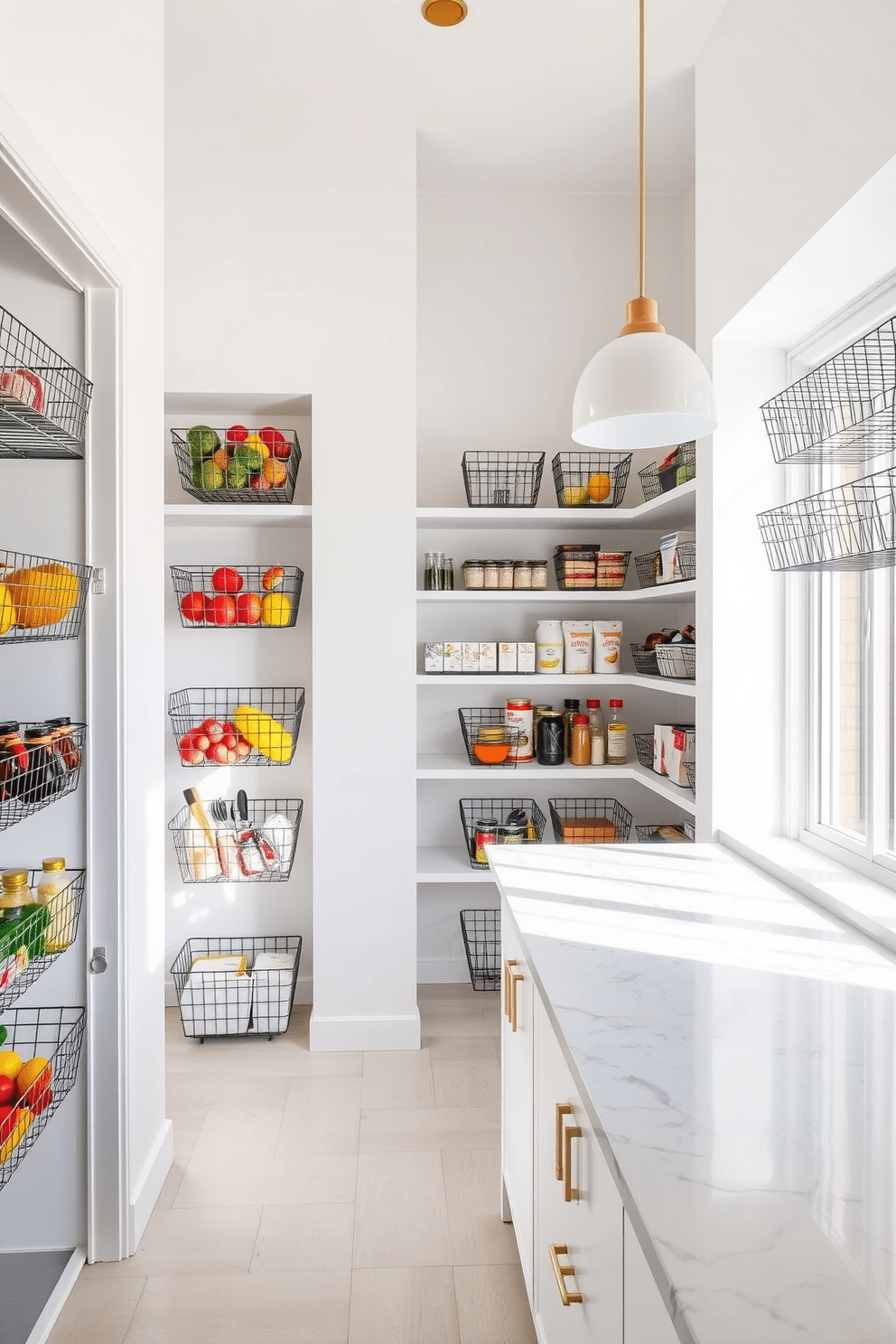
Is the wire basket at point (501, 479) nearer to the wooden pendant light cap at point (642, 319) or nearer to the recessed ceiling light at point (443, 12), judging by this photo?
the recessed ceiling light at point (443, 12)

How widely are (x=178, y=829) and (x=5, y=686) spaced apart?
1.27 meters

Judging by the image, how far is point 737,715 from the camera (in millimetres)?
2393

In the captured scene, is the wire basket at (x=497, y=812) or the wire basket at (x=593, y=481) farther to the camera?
the wire basket at (x=497, y=812)

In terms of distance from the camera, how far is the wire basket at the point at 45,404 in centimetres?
162

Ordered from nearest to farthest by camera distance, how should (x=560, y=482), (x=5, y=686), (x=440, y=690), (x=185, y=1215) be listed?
(x=5, y=686) < (x=185, y=1215) < (x=560, y=482) < (x=440, y=690)

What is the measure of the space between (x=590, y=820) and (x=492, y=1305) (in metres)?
1.76

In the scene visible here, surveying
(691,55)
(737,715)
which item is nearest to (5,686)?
(737,715)

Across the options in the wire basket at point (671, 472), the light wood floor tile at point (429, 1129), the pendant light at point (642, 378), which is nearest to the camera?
the pendant light at point (642, 378)

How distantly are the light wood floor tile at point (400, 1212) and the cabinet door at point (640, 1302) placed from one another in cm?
108

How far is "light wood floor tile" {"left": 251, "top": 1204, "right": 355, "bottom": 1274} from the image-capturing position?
6.14 feet

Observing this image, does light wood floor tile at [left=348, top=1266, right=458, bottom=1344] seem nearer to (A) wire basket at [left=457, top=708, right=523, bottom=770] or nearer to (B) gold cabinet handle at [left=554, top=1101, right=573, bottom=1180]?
(B) gold cabinet handle at [left=554, top=1101, right=573, bottom=1180]

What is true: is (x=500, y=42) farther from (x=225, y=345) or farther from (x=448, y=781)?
(x=448, y=781)

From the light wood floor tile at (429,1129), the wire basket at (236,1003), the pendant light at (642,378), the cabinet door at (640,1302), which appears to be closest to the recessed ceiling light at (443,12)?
the pendant light at (642,378)

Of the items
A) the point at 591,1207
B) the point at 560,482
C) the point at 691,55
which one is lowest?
the point at 591,1207
